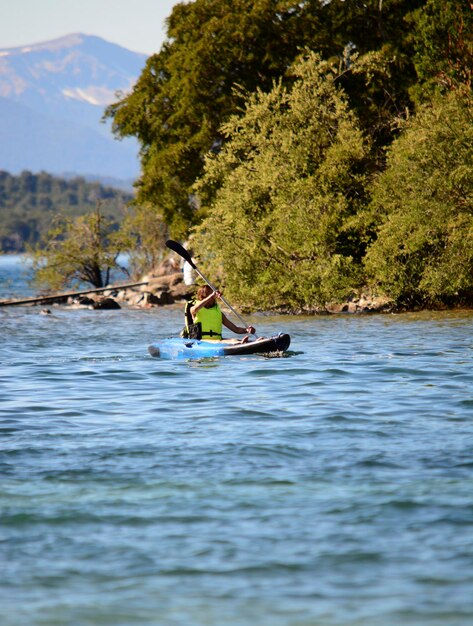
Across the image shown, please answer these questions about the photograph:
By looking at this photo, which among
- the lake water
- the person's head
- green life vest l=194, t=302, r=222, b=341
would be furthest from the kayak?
the lake water

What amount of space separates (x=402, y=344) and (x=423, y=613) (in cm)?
1543

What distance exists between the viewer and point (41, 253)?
147 feet

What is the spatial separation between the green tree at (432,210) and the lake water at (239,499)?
1202 cm

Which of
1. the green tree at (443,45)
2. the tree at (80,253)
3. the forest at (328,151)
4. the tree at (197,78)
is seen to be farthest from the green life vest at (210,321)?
the tree at (80,253)

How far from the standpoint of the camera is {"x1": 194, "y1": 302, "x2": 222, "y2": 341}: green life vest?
65.0 feet

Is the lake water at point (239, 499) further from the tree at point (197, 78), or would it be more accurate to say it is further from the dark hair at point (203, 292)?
the tree at point (197, 78)

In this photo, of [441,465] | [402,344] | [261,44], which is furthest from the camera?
[261,44]

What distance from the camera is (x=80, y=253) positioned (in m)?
46.4

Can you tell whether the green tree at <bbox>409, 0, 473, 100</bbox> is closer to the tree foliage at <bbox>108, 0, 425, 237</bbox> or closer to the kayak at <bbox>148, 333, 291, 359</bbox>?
the tree foliage at <bbox>108, 0, 425, 237</bbox>

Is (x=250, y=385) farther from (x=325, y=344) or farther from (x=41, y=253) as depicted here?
(x=41, y=253)

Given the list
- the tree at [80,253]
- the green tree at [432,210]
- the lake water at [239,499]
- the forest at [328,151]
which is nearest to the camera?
the lake water at [239,499]

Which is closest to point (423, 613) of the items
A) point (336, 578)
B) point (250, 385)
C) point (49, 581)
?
point (336, 578)

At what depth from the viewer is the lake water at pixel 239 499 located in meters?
6.31

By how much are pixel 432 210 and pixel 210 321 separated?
10.8 meters
